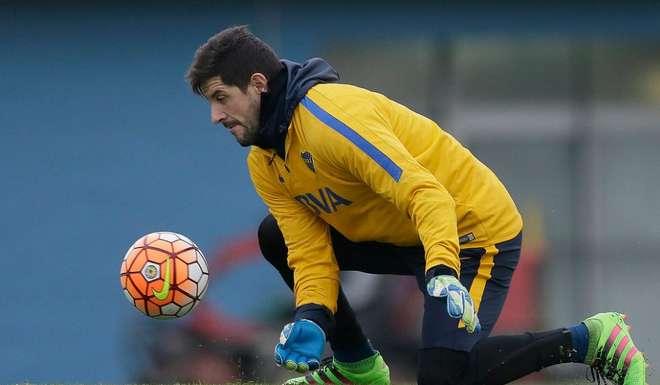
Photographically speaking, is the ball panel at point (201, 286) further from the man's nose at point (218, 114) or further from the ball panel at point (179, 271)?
the man's nose at point (218, 114)

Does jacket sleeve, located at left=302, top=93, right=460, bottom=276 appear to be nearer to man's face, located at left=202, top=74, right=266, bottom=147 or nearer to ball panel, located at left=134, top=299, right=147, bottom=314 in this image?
man's face, located at left=202, top=74, right=266, bottom=147

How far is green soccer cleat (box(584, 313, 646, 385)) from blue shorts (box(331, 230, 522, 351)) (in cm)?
39

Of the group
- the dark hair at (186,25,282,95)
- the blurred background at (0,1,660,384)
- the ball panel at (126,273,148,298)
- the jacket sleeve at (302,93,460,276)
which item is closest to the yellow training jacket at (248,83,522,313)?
the jacket sleeve at (302,93,460,276)

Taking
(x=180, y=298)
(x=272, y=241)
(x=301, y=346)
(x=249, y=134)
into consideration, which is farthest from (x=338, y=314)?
(x=249, y=134)

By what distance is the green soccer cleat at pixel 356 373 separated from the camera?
664cm

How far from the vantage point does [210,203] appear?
12391mm

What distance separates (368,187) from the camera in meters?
5.91

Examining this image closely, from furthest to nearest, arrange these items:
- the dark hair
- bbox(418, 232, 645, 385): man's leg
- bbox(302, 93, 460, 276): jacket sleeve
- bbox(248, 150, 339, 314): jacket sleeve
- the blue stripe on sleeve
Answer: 1. bbox(248, 150, 339, 314): jacket sleeve
2. bbox(418, 232, 645, 385): man's leg
3. the dark hair
4. the blue stripe on sleeve
5. bbox(302, 93, 460, 276): jacket sleeve

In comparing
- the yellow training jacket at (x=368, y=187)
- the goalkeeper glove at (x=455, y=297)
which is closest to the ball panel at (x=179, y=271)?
the yellow training jacket at (x=368, y=187)

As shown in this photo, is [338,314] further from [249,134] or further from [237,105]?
[237,105]

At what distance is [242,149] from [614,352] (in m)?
6.60

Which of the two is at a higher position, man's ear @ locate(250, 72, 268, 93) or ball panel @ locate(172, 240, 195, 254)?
man's ear @ locate(250, 72, 268, 93)

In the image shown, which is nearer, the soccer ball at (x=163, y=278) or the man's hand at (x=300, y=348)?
the man's hand at (x=300, y=348)

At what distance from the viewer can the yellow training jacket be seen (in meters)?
5.46
